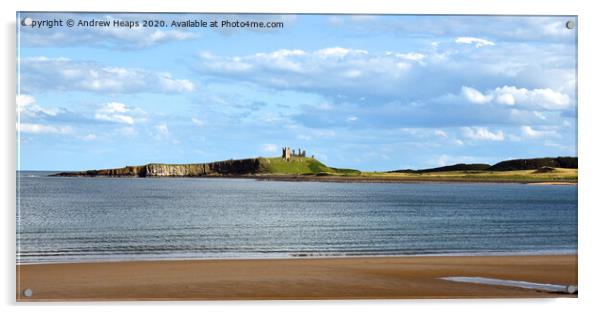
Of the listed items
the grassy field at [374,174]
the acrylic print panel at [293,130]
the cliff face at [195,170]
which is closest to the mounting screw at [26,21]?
the acrylic print panel at [293,130]

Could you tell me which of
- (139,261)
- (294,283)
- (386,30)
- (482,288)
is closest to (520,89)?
(386,30)

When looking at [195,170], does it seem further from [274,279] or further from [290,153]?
[274,279]

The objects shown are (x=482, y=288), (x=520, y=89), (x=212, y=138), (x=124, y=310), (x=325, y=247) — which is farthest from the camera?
(x=325, y=247)

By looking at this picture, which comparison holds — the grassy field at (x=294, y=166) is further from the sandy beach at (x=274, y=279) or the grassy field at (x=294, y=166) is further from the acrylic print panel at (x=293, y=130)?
the sandy beach at (x=274, y=279)

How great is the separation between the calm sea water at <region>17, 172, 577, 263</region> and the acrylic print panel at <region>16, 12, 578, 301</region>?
135 millimetres

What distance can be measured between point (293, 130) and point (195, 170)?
6.88 ft

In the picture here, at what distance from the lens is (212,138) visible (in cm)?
1255

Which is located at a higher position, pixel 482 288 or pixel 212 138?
pixel 212 138

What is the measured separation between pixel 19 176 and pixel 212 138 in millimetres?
3200

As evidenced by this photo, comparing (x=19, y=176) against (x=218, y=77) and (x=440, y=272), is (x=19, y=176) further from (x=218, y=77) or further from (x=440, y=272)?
(x=440, y=272)

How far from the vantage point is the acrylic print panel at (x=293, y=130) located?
34.8ft

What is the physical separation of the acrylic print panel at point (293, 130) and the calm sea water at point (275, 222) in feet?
0.44

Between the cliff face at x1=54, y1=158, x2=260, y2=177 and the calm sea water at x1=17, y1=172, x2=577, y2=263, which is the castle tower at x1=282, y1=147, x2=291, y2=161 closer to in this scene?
the cliff face at x1=54, y1=158, x2=260, y2=177

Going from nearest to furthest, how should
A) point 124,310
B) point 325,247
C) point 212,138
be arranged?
point 124,310 → point 212,138 → point 325,247
